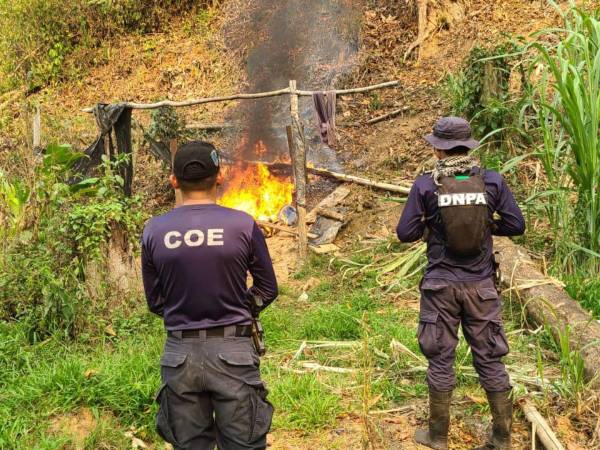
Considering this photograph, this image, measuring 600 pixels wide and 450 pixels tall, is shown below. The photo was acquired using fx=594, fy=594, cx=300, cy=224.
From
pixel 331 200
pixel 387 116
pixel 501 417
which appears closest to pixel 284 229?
pixel 331 200

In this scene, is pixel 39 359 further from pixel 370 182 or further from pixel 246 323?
pixel 370 182

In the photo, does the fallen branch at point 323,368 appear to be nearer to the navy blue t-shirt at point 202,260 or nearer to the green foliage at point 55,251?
the green foliage at point 55,251

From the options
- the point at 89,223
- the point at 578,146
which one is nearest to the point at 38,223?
the point at 89,223

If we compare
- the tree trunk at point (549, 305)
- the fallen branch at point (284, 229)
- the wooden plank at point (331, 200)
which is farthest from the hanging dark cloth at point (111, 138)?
the tree trunk at point (549, 305)

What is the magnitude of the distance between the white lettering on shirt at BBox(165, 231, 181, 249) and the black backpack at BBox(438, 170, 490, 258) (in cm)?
160

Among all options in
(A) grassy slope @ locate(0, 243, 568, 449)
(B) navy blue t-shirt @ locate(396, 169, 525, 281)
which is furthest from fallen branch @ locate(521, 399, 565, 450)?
(B) navy blue t-shirt @ locate(396, 169, 525, 281)

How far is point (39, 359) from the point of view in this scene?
200 inches

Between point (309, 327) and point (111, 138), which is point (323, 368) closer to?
point (309, 327)

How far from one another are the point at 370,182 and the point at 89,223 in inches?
221

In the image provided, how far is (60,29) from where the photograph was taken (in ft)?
55.6

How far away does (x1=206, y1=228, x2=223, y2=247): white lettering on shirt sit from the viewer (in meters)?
2.73

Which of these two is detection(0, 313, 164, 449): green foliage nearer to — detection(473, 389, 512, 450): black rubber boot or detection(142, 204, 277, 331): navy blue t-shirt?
detection(142, 204, 277, 331): navy blue t-shirt

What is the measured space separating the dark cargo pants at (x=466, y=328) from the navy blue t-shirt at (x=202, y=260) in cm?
129

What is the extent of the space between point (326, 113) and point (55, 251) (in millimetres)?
5318
